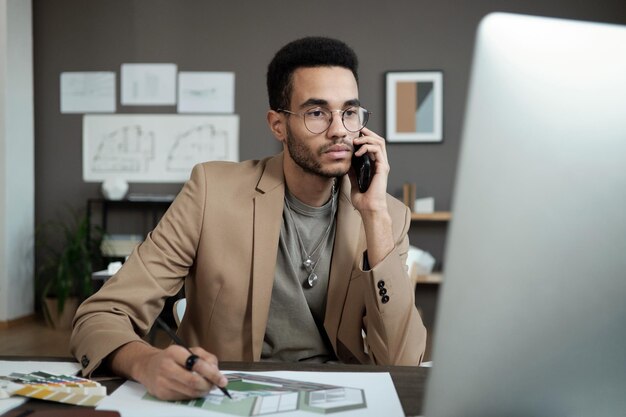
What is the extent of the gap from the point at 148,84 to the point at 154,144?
53cm

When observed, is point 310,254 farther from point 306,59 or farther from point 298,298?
point 306,59

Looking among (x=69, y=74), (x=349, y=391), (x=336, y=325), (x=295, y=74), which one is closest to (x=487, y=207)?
(x=349, y=391)

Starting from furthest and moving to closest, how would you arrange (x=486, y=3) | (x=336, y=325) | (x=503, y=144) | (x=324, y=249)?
(x=486, y=3)
(x=324, y=249)
(x=336, y=325)
(x=503, y=144)

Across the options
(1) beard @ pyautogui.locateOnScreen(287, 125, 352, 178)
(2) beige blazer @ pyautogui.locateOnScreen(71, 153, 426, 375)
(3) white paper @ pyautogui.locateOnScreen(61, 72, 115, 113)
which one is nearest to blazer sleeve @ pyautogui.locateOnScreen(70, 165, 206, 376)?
(2) beige blazer @ pyautogui.locateOnScreen(71, 153, 426, 375)

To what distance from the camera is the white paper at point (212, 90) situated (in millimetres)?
5125

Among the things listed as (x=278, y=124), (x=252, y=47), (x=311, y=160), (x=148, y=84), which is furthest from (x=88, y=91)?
(x=311, y=160)

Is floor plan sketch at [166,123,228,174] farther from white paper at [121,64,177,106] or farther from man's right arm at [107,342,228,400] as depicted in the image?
man's right arm at [107,342,228,400]

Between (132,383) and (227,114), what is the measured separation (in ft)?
14.3

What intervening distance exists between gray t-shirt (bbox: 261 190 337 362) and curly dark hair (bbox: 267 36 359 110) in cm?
34

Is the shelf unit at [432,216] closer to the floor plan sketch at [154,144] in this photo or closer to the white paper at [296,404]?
the floor plan sketch at [154,144]

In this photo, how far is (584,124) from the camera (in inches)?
19.7

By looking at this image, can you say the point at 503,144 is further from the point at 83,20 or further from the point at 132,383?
the point at 83,20

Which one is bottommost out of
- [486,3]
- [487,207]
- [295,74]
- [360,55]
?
[487,207]

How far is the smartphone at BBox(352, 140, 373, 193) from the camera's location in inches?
58.2
